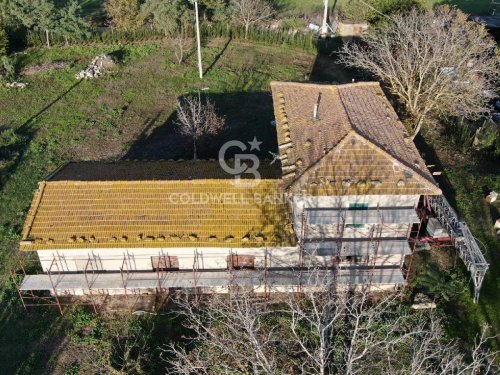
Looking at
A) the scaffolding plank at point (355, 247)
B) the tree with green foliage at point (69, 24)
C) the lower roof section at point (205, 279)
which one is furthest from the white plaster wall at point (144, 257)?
the tree with green foliage at point (69, 24)

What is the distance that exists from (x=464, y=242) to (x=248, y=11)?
110 feet

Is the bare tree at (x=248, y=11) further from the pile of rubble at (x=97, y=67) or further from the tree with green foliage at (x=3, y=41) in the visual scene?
the tree with green foliage at (x=3, y=41)

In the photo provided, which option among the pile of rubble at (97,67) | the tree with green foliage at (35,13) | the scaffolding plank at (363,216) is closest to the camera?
the scaffolding plank at (363,216)

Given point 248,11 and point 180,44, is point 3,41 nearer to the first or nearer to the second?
point 180,44

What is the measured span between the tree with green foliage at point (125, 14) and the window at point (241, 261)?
1330 inches

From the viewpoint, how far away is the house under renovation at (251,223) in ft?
66.0

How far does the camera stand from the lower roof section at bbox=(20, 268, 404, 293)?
68.0ft

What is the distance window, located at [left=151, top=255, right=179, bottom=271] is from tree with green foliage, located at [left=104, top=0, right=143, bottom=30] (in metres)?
32.8

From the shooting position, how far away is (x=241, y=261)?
21.5 meters

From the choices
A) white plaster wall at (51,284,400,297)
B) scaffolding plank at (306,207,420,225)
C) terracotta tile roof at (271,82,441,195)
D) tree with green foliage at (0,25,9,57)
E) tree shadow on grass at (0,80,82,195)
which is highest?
terracotta tile roof at (271,82,441,195)

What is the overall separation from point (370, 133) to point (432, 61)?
9601 mm

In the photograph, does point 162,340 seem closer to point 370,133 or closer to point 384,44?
point 370,133

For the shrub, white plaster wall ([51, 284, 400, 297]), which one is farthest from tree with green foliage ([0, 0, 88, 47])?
white plaster wall ([51, 284, 400, 297])

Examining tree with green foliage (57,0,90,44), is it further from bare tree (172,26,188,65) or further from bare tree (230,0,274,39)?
bare tree (230,0,274,39)
